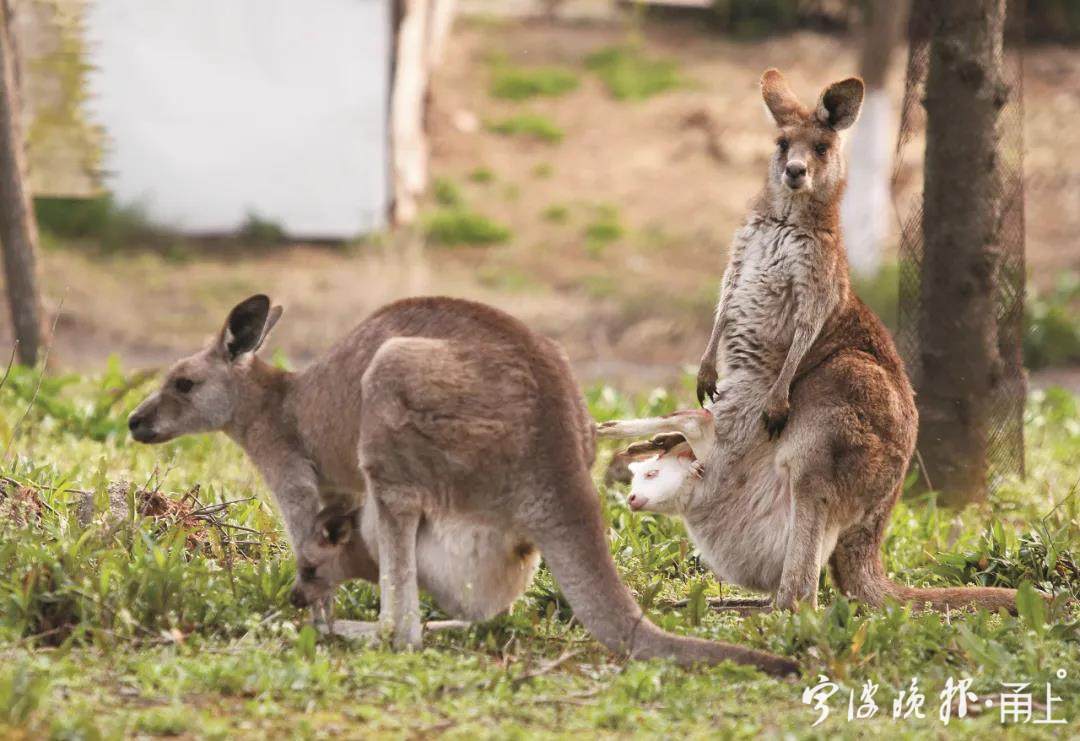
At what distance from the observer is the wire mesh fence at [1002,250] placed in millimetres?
6730

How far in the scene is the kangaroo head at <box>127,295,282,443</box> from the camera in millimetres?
5262

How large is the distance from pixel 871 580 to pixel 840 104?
1.64 m

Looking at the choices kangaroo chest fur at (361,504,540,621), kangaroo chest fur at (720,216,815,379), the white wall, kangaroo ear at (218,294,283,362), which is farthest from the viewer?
the white wall

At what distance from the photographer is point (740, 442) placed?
527 cm

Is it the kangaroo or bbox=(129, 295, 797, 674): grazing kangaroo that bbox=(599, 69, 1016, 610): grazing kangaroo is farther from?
the kangaroo

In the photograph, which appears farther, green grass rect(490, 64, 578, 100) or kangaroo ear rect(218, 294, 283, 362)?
green grass rect(490, 64, 578, 100)

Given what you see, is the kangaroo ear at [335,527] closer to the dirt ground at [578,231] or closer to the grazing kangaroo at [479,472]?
the grazing kangaroo at [479,472]

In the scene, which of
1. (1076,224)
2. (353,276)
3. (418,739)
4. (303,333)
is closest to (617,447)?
(418,739)

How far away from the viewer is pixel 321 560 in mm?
4648

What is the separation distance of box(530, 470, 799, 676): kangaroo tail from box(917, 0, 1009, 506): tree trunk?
2.82 m

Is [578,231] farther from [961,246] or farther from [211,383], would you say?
[211,383]

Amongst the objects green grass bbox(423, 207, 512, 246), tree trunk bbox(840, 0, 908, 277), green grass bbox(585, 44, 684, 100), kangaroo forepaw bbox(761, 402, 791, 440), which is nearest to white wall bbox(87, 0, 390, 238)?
green grass bbox(423, 207, 512, 246)

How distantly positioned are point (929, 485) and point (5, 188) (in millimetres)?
4933

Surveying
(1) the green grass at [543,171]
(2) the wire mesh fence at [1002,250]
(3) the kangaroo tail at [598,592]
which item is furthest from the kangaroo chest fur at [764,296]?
(1) the green grass at [543,171]
